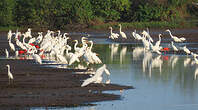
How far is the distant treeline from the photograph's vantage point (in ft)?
191

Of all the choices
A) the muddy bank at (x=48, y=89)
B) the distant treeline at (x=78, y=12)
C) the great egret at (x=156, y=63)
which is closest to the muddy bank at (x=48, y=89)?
the muddy bank at (x=48, y=89)

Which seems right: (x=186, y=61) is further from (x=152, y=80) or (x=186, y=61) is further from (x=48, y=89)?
(x=48, y=89)

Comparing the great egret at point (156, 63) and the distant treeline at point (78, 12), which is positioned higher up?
the distant treeline at point (78, 12)

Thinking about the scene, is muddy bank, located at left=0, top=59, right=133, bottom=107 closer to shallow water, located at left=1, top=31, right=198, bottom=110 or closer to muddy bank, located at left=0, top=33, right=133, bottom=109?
muddy bank, located at left=0, top=33, right=133, bottom=109

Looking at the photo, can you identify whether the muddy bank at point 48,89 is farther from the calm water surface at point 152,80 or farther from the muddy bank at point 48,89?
the calm water surface at point 152,80

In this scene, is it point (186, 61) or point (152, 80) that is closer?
point (152, 80)

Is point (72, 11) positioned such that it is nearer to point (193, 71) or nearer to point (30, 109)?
point (193, 71)

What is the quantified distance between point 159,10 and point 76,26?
977 cm

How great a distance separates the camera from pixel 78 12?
58312mm

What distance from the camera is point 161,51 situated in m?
33.9

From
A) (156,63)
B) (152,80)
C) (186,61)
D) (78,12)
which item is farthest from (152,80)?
(78,12)

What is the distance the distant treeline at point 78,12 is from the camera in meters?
58.2

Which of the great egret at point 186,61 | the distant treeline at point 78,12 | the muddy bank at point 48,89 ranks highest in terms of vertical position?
the distant treeline at point 78,12

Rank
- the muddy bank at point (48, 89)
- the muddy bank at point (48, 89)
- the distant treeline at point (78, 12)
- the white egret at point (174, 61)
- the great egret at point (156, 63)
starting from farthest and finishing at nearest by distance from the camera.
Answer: the distant treeline at point (78, 12), the white egret at point (174, 61), the great egret at point (156, 63), the muddy bank at point (48, 89), the muddy bank at point (48, 89)
